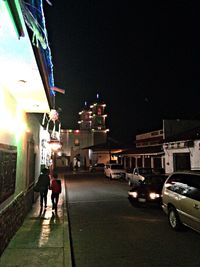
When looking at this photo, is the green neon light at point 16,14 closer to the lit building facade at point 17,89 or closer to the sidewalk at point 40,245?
the lit building facade at point 17,89

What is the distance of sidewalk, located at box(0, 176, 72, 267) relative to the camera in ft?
17.8

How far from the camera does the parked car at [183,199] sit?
21.8 ft

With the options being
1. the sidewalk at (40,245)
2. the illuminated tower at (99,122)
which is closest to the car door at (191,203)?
the sidewalk at (40,245)

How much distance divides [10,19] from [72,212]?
9.61 meters

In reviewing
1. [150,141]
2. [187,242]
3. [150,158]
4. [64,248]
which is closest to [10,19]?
[64,248]

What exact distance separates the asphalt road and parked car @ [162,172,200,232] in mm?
501

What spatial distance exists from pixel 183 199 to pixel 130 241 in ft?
6.42

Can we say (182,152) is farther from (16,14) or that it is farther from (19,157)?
(16,14)

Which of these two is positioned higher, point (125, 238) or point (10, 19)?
point (10, 19)

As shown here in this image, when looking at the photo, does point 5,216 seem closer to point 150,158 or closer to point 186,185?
point 186,185

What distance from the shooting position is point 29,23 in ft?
11.8

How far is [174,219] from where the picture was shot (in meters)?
7.94

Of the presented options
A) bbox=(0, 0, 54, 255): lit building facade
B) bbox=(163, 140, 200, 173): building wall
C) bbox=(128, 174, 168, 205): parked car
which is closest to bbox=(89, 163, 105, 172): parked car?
bbox=(163, 140, 200, 173): building wall

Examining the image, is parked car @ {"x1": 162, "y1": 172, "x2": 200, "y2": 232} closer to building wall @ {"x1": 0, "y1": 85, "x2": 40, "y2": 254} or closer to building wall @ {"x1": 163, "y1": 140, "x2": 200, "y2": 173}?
building wall @ {"x1": 0, "y1": 85, "x2": 40, "y2": 254}
